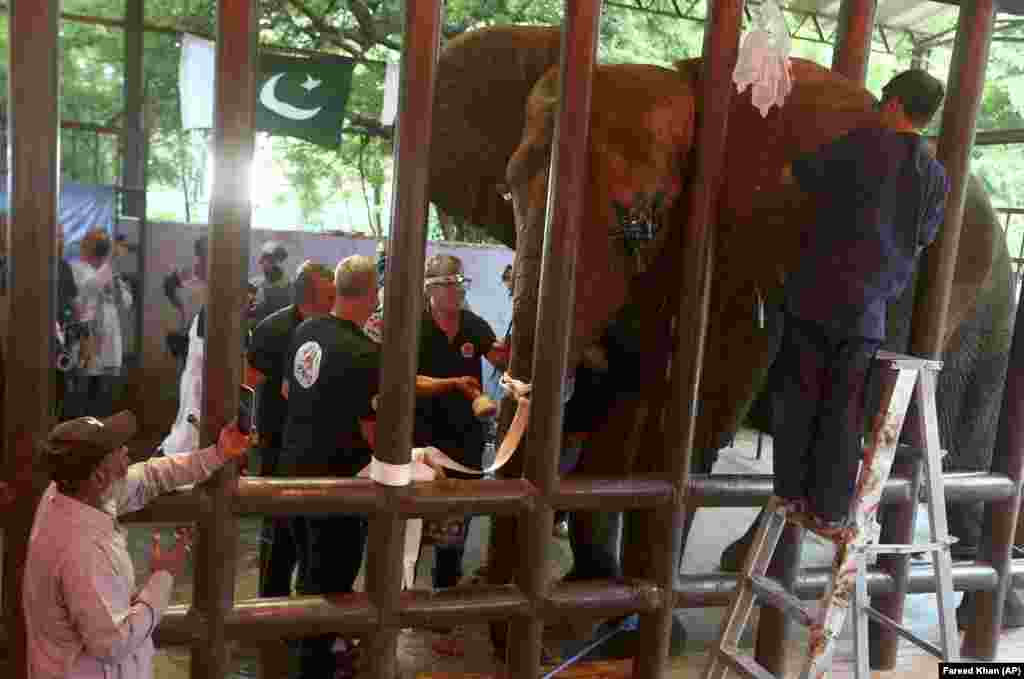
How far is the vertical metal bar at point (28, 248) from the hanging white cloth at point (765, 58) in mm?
1827

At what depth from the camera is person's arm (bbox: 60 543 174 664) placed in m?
1.68

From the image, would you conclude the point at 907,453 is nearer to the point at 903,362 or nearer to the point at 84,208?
the point at 903,362

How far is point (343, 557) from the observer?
9.27 feet

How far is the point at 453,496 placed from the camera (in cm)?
242

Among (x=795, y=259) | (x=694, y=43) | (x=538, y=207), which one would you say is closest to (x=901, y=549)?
(x=795, y=259)

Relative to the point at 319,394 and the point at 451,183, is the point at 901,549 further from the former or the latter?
the point at 451,183

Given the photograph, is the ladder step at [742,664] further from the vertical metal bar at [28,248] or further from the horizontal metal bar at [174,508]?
the vertical metal bar at [28,248]

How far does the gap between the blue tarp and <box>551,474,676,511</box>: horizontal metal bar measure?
5401mm

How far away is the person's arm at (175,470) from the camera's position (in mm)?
2039

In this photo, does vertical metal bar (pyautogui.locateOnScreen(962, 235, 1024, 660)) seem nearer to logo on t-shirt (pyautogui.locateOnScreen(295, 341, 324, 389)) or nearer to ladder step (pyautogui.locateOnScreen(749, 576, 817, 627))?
ladder step (pyautogui.locateOnScreen(749, 576, 817, 627))

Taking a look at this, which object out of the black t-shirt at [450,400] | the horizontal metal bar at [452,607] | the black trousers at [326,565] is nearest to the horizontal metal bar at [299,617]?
the horizontal metal bar at [452,607]

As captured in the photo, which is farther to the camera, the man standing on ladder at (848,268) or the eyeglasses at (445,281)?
the eyeglasses at (445,281)

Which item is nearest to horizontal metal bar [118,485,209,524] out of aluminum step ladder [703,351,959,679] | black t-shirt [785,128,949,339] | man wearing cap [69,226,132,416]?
aluminum step ladder [703,351,959,679]

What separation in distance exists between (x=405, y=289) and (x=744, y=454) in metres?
6.30
